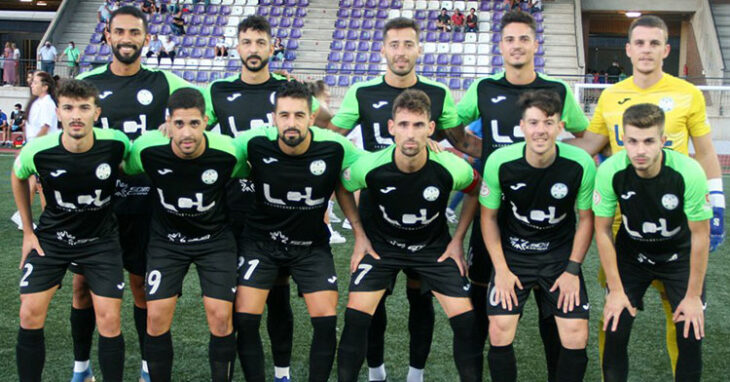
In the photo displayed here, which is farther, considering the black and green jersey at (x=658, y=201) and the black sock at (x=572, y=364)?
the black sock at (x=572, y=364)

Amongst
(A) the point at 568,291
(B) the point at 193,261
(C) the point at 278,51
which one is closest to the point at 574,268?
(A) the point at 568,291

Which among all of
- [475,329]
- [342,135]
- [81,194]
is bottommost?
[475,329]

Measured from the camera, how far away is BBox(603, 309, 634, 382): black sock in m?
3.69

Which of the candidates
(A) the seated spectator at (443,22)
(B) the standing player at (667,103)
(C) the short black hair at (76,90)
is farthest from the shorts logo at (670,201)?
(A) the seated spectator at (443,22)

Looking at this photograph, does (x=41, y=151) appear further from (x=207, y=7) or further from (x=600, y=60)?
(x=600, y=60)

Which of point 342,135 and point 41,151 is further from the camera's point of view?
point 342,135

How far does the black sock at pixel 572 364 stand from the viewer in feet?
12.1

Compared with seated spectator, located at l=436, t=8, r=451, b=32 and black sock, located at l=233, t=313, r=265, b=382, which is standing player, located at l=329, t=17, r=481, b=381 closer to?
black sock, located at l=233, t=313, r=265, b=382

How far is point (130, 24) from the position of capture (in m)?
4.22

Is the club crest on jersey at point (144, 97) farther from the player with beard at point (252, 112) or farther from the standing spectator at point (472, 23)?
the standing spectator at point (472, 23)

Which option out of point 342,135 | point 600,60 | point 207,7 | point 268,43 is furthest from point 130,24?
point 600,60

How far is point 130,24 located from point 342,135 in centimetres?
138

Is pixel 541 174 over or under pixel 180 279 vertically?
over

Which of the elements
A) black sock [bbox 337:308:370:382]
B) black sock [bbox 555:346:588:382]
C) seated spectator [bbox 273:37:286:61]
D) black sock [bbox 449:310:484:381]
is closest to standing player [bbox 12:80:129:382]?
black sock [bbox 337:308:370:382]
